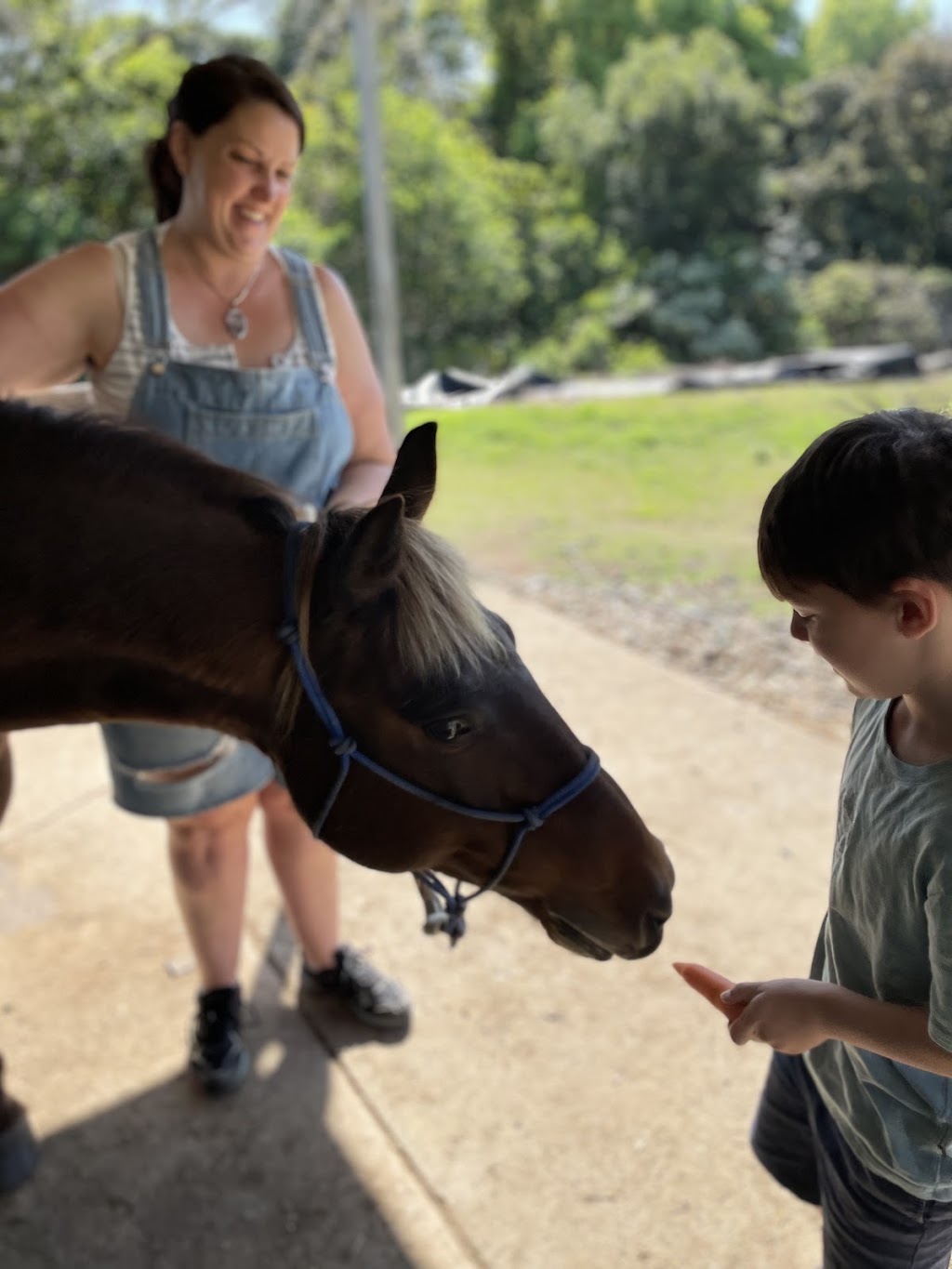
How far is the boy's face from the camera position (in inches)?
31.0

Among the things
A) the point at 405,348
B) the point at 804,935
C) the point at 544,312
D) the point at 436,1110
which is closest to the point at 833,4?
the point at 544,312

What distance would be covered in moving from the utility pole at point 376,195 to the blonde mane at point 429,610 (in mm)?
3081

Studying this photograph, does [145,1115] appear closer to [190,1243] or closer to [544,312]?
[190,1243]

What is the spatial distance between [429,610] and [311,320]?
794mm

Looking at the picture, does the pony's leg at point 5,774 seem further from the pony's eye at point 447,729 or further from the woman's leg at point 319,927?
the pony's eye at point 447,729

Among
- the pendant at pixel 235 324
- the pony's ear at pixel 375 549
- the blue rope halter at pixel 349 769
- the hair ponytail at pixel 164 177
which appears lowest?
the blue rope halter at pixel 349 769

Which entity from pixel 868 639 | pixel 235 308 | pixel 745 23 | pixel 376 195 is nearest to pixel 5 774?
pixel 235 308

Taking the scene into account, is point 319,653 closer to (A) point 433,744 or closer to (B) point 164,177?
(A) point 433,744

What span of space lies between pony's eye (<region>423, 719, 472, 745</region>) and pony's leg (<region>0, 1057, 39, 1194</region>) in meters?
1.28

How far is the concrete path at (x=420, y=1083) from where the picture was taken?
1624mm

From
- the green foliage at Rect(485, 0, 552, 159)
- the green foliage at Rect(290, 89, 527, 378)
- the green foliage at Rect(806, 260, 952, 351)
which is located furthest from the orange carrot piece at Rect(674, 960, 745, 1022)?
the green foliage at Rect(485, 0, 552, 159)

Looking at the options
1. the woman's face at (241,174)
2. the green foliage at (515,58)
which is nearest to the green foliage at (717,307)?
the green foliage at (515,58)

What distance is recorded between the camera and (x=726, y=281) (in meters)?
9.42

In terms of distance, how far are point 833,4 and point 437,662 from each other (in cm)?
1035
